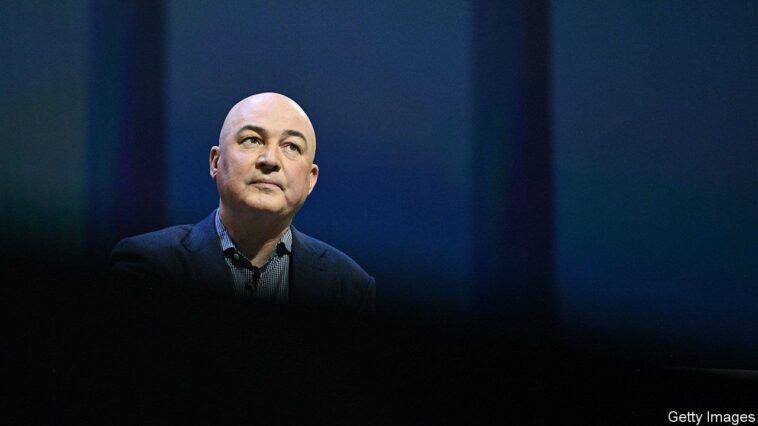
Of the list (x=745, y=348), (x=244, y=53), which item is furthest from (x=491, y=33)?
(x=745, y=348)

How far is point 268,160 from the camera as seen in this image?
1891mm

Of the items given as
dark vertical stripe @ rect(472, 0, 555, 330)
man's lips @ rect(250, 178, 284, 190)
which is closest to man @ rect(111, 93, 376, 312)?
man's lips @ rect(250, 178, 284, 190)

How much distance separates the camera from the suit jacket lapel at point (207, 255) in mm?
1914

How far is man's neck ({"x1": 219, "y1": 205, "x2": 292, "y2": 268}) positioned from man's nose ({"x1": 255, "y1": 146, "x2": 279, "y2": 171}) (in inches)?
4.3

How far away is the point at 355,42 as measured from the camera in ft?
7.02

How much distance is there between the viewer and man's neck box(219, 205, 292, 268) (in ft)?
→ 6.30

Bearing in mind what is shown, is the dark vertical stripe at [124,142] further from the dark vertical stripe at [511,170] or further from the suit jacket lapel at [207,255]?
the dark vertical stripe at [511,170]

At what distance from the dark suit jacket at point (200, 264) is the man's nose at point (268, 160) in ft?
0.55

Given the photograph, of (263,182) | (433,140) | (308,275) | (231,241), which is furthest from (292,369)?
(433,140)

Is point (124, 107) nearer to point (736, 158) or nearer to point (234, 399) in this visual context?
point (234, 399)

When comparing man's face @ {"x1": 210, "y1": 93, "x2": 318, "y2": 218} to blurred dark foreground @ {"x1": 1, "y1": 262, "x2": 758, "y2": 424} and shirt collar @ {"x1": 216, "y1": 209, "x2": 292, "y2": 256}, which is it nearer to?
shirt collar @ {"x1": 216, "y1": 209, "x2": 292, "y2": 256}

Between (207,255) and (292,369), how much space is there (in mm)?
403

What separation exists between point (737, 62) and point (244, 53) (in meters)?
1.37

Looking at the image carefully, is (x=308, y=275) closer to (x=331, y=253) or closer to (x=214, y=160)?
(x=331, y=253)
